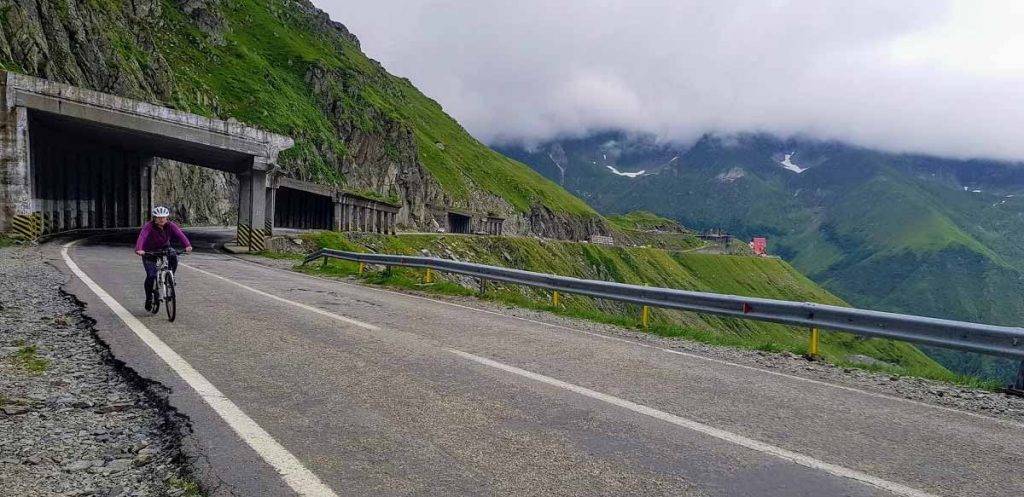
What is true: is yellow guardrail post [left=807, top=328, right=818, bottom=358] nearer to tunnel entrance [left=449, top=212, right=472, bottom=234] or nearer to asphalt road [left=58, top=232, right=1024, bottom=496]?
asphalt road [left=58, top=232, right=1024, bottom=496]

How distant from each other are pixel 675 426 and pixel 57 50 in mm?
57168

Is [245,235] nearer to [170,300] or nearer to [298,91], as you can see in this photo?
[170,300]

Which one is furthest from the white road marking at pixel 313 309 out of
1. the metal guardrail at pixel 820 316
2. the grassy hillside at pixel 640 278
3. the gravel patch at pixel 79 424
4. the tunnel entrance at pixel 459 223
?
the tunnel entrance at pixel 459 223

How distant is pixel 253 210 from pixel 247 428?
1291 inches

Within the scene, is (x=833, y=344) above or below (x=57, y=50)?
below

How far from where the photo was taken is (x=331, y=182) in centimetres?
9125

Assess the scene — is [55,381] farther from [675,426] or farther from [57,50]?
[57,50]

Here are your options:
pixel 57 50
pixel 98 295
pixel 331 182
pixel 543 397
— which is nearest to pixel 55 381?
pixel 543 397

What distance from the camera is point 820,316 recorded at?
10.2 meters

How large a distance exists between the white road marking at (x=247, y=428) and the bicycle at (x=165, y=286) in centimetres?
113

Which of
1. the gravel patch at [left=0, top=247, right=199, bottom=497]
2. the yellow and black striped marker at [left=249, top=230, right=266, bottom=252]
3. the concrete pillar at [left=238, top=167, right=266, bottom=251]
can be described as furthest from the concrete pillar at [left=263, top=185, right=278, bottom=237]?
the gravel patch at [left=0, top=247, right=199, bottom=497]

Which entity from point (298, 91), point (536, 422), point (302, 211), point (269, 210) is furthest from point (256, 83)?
point (536, 422)

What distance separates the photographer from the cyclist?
10.4 m

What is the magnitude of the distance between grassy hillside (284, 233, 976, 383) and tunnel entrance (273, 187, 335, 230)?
30.8ft
